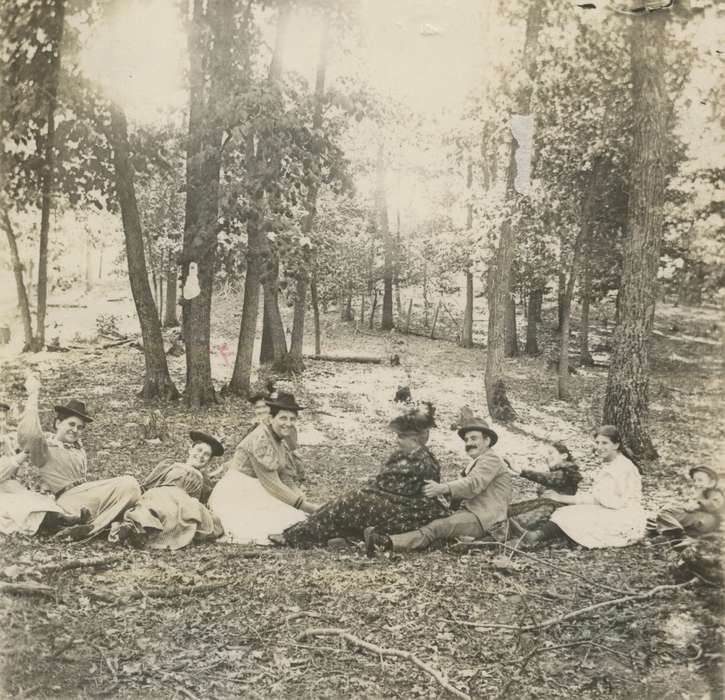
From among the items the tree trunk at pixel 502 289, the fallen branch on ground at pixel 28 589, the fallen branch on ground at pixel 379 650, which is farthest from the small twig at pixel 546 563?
the fallen branch on ground at pixel 28 589

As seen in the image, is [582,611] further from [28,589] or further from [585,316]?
[28,589]

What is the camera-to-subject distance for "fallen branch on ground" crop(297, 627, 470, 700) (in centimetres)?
361

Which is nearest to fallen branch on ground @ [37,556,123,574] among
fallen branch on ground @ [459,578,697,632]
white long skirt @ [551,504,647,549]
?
fallen branch on ground @ [459,578,697,632]

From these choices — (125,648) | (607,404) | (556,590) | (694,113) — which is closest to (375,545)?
(556,590)

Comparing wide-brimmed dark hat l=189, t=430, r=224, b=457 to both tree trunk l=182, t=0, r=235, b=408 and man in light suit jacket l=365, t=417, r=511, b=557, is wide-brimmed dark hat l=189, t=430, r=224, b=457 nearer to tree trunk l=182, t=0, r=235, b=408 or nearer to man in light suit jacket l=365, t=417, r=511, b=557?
tree trunk l=182, t=0, r=235, b=408

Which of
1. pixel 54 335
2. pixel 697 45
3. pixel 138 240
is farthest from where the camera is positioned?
pixel 138 240

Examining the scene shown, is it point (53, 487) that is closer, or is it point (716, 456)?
point (716, 456)

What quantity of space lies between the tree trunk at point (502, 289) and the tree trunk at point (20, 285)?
13.0 feet

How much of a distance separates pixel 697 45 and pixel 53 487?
5.88 m

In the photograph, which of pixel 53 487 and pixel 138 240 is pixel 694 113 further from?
pixel 53 487

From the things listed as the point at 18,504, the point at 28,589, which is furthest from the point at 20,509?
the point at 28,589

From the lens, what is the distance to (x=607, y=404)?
5797mm

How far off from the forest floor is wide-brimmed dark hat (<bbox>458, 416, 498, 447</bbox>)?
0.94ft

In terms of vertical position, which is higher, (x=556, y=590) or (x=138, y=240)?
(x=138, y=240)
